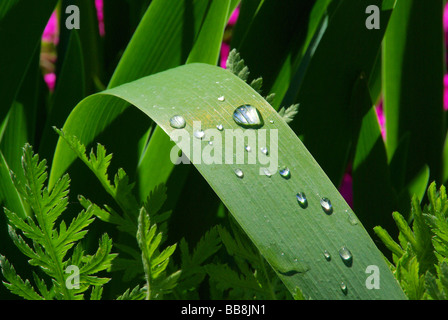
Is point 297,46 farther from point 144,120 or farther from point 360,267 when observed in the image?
point 360,267

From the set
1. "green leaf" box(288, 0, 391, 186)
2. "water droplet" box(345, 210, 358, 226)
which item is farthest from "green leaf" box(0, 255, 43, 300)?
"green leaf" box(288, 0, 391, 186)

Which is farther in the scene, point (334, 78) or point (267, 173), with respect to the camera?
point (334, 78)

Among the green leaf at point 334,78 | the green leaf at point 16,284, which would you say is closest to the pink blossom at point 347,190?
the green leaf at point 334,78

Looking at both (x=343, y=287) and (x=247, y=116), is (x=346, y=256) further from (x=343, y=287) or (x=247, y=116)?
(x=247, y=116)

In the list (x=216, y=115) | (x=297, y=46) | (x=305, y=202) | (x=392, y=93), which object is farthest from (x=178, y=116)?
(x=392, y=93)

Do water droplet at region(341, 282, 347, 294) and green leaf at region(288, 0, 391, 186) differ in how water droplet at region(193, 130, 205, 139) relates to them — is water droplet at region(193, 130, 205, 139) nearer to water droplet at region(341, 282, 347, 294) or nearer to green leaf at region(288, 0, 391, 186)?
water droplet at region(341, 282, 347, 294)

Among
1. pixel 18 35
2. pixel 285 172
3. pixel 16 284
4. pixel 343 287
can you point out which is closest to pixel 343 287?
pixel 343 287

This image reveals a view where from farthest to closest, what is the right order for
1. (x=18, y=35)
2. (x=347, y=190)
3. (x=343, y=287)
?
(x=347, y=190) → (x=18, y=35) → (x=343, y=287)
